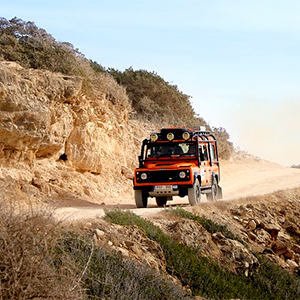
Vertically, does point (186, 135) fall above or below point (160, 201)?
above

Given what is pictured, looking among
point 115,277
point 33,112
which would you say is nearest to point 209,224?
point 115,277

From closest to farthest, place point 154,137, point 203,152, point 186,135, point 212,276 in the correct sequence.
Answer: point 212,276 < point 186,135 < point 154,137 < point 203,152

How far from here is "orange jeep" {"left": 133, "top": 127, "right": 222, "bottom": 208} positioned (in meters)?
18.7

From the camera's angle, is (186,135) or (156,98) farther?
(156,98)

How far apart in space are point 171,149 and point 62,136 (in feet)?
14.1

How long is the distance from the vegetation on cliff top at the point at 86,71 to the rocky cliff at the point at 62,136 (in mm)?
697

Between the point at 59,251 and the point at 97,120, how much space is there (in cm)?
1592

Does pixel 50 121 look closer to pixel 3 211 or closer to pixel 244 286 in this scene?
pixel 244 286

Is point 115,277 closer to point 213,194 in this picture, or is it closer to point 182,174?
point 182,174

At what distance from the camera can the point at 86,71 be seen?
2545 centimetres

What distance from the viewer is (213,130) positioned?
134ft

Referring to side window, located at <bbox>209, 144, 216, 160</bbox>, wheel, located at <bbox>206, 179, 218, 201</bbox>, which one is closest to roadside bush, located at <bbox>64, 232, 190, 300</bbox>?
wheel, located at <bbox>206, 179, 218, 201</bbox>

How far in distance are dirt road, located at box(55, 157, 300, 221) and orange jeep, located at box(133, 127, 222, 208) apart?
735mm

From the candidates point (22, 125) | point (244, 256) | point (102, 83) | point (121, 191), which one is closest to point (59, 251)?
point (244, 256)
